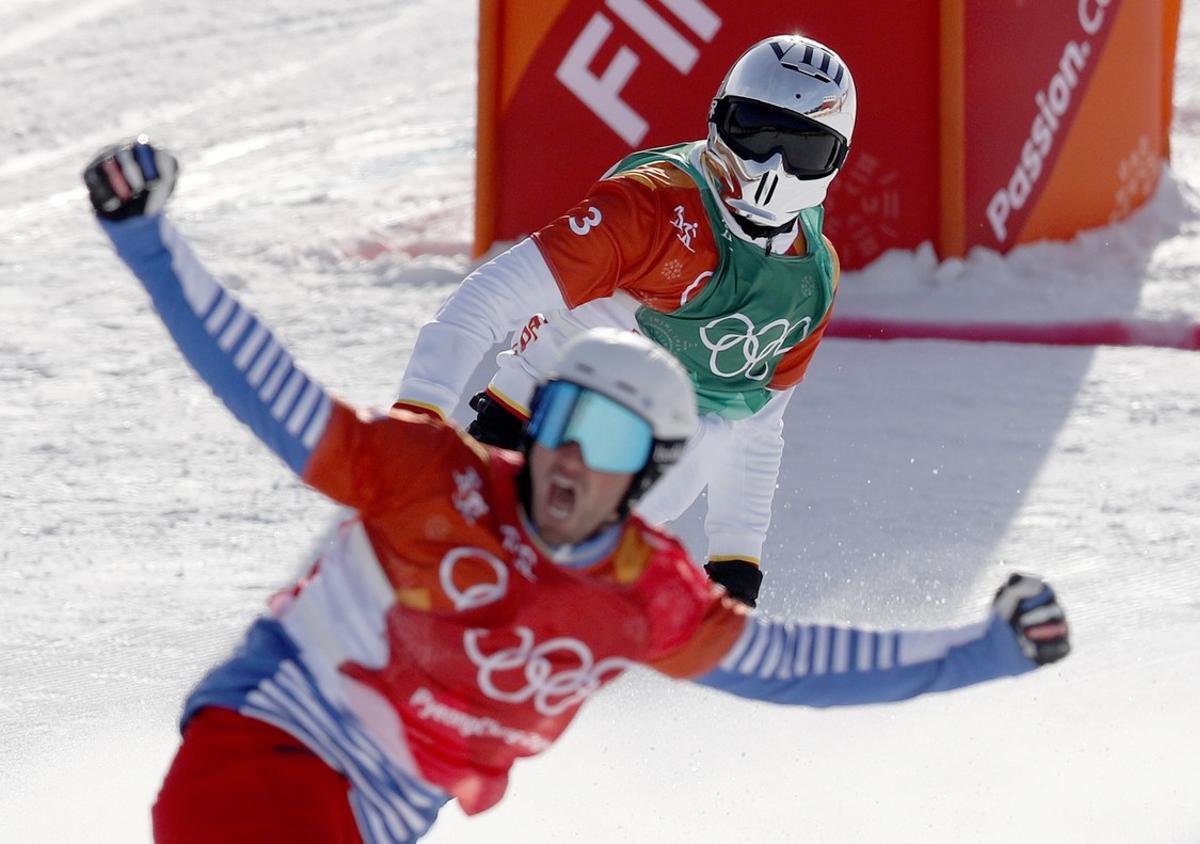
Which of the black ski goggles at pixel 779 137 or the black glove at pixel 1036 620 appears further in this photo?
the black ski goggles at pixel 779 137

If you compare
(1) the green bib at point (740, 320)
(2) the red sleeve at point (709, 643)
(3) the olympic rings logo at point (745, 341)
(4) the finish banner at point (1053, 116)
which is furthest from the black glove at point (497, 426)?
(4) the finish banner at point (1053, 116)

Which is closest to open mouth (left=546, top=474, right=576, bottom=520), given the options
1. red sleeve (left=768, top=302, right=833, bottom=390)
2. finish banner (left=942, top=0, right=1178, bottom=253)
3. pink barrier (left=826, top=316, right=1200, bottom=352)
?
red sleeve (left=768, top=302, right=833, bottom=390)

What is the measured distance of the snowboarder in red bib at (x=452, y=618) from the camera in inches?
95.4

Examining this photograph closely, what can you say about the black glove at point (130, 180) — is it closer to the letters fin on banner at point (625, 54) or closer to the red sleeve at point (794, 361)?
the red sleeve at point (794, 361)

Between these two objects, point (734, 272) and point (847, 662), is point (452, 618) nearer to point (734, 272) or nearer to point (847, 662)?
point (847, 662)

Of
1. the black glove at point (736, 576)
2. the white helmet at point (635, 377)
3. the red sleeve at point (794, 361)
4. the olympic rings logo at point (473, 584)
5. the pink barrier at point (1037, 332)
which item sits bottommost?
the pink barrier at point (1037, 332)

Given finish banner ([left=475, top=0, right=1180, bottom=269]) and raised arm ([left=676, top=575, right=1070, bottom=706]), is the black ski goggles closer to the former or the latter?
raised arm ([left=676, top=575, right=1070, bottom=706])

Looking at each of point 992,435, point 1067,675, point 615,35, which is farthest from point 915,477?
point 615,35

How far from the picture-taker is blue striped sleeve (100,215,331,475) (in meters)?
2.32

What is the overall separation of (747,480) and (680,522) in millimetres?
1611

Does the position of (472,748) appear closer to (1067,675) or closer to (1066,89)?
(1067,675)

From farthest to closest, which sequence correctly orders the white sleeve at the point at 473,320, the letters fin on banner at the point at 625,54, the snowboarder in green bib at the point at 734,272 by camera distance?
the letters fin on banner at the point at 625,54 < the snowboarder in green bib at the point at 734,272 < the white sleeve at the point at 473,320

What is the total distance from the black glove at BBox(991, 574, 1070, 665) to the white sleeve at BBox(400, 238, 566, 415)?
48.5 inches

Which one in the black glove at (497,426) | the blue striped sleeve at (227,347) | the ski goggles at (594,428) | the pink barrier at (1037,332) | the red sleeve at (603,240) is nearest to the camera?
the blue striped sleeve at (227,347)
